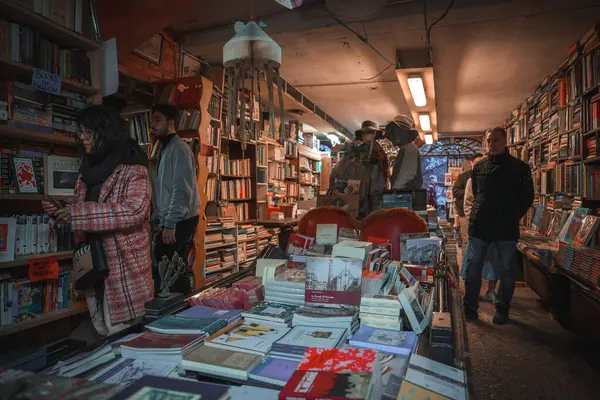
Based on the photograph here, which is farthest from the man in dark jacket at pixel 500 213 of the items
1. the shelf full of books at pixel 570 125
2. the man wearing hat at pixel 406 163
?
the shelf full of books at pixel 570 125

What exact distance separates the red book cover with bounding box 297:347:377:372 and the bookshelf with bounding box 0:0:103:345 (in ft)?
6.41

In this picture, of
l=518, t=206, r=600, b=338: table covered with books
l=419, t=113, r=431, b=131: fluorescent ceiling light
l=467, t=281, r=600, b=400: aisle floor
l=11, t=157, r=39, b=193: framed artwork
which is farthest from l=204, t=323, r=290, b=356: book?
l=419, t=113, r=431, b=131: fluorescent ceiling light

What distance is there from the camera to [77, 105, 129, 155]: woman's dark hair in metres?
1.79

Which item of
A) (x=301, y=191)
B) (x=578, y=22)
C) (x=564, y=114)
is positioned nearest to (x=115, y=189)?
(x=578, y=22)

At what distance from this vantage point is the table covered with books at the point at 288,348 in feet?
2.88

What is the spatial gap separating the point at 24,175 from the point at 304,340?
6.79ft

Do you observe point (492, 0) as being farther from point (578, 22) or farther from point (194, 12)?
point (194, 12)

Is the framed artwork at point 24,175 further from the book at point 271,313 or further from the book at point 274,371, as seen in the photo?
the book at point 274,371

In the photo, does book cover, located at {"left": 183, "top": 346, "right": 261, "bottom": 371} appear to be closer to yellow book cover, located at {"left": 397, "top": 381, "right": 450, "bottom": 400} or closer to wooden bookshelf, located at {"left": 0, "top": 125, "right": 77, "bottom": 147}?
yellow book cover, located at {"left": 397, "top": 381, "right": 450, "bottom": 400}

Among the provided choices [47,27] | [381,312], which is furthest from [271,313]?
[47,27]

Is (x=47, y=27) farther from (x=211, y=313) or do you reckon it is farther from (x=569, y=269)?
(x=569, y=269)

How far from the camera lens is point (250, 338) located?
4.18ft

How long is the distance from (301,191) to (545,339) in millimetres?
5839

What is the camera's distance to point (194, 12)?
12.6 ft
